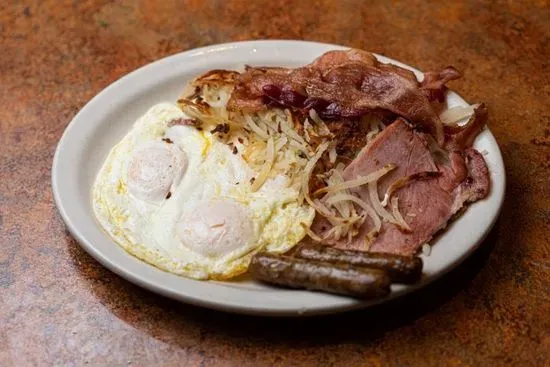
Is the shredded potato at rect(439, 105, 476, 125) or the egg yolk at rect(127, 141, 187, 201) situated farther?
the shredded potato at rect(439, 105, 476, 125)

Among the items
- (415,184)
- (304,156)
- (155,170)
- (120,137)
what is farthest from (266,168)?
(120,137)

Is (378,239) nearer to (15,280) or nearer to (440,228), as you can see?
(440,228)

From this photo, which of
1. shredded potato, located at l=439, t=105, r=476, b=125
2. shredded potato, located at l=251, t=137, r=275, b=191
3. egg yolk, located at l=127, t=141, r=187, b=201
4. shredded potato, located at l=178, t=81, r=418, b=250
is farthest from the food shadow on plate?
shredded potato, located at l=439, t=105, r=476, b=125

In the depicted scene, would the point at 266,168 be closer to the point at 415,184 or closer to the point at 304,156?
the point at 304,156

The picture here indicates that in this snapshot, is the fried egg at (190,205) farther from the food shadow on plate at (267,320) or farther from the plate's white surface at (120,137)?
the food shadow on plate at (267,320)

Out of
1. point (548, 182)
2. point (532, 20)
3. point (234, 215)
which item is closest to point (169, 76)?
point (234, 215)

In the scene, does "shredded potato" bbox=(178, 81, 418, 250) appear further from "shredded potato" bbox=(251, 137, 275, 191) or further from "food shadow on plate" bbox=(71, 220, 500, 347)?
"food shadow on plate" bbox=(71, 220, 500, 347)

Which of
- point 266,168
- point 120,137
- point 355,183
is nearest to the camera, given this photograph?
point 355,183
